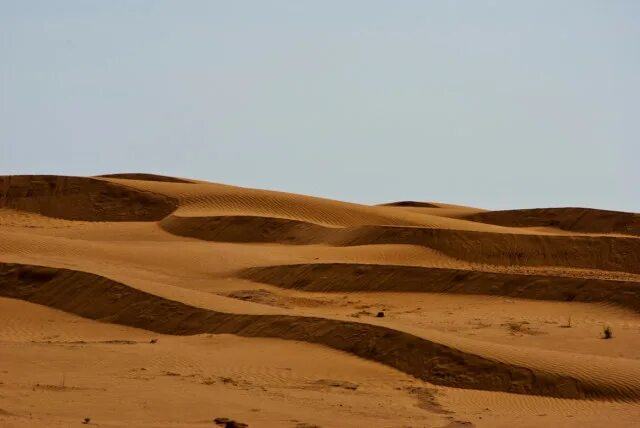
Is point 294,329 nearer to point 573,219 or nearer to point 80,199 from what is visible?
point 80,199

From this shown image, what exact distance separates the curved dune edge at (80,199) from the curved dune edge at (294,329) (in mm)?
13534

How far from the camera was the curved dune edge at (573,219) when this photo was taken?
34.5m

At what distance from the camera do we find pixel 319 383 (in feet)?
46.8

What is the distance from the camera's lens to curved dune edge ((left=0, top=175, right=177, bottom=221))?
3519 centimetres

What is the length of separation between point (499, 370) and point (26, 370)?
560 centimetres

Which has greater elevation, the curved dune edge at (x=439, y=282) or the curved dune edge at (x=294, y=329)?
the curved dune edge at (x=439, y=282)

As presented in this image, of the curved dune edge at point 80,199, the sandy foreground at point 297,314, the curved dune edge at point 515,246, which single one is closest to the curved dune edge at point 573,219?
the sandy foreground at point 297,314

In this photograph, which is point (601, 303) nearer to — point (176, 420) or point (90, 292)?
point (90, 292)

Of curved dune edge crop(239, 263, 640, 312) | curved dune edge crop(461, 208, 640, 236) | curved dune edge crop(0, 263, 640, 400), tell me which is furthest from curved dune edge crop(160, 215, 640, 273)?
curved dune edge crop(0, 263, 640, 400)

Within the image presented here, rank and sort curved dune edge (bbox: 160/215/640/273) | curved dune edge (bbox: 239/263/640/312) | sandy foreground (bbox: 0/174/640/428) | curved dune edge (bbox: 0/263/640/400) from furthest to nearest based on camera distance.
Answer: curved dune edge (bbox: 160/215/640/273)
curved dune edge (bbox: 239/263/640/312)
curved dune edge (bbox: 0/263/640/400)
sandy foreground (bbox: 0/174/640/428)

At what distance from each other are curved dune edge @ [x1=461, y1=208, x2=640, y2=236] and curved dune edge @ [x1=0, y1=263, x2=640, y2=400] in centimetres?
1841

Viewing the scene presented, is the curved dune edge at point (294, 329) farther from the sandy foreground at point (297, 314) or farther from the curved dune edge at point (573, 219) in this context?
the curved dune edge at point (573, 219)

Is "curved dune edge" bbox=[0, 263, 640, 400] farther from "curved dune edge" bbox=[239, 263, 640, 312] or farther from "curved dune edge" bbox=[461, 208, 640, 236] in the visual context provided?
"curved dune edge" bbox=[461, 208, 640, 236]

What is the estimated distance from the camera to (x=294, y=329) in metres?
16.8
